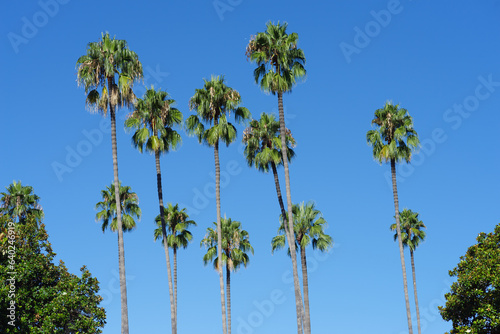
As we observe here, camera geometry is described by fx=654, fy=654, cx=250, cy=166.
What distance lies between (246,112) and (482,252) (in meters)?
19.9

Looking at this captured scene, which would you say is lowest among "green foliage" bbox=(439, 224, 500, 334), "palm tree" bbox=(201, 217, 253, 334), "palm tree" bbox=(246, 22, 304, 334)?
"green foliage" bbox=(439, 224, 500, 334)

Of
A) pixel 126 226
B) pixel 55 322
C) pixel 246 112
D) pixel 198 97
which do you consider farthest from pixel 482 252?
pixel 126 226

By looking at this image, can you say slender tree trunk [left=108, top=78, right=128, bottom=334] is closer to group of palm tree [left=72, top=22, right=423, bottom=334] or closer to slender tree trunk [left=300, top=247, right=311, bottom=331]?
group of palm tree [left=72, top=22, right=423, bottom=334]

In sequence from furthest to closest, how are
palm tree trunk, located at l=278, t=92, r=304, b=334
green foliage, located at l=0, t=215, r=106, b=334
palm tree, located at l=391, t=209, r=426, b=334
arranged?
palm tree, located at l=391, t=209, r=426, b=334 → palm tree trunk, located at l=278, t=92, r=304, b=334 → green foliage, located at l=0, t=215, r=106, b=334

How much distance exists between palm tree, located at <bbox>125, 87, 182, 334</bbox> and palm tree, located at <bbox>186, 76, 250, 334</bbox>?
1707 millimetres

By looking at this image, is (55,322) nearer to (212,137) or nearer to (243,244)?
(212,137)

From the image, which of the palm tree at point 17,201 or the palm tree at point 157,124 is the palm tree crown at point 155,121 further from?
the palm tree at point 17,201

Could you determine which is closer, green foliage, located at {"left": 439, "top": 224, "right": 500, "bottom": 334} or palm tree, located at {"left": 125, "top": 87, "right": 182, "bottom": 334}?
green foliage, located at {"left": 439, "top": 224, "right": 500, "bottom": 334}

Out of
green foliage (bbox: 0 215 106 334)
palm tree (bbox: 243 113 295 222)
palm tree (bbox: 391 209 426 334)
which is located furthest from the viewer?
palm tree (bbox: 391 209 426 334)

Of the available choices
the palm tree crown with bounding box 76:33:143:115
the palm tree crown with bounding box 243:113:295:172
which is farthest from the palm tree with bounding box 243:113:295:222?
the palm tree crown with bounding box 76:33:143:115

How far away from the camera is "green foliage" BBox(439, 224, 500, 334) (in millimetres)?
39344

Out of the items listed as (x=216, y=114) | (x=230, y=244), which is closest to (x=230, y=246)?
(x=230, y=244)

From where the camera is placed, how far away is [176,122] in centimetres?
4941

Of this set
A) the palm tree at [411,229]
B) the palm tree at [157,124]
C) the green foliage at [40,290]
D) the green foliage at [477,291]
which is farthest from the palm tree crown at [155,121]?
the palm tree at [411,229]
